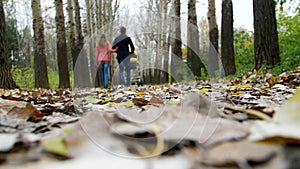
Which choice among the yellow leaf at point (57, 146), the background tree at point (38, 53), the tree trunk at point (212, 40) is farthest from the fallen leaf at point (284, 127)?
the tree trunk at point (212, 40)

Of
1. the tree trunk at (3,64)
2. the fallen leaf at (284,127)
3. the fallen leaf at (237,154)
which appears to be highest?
the tree trunk at (3,64)

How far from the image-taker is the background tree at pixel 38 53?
408 inches

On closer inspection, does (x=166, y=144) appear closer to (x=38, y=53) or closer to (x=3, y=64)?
(x=3, y=64)

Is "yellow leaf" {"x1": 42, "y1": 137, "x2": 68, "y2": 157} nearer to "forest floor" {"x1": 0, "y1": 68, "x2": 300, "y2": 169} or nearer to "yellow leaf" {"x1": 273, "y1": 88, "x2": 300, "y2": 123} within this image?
"forest floor" {"x1": 0, "y1": 68, "x2": 300, "y2": 169}

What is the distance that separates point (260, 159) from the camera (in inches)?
24.1

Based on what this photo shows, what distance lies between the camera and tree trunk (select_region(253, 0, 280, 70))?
6371 millimetres

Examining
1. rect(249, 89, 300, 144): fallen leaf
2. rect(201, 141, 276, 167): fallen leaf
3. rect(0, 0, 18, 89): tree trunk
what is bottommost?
rect(201, 141, 276, 167): fallen leaf

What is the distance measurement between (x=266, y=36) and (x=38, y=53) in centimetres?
752

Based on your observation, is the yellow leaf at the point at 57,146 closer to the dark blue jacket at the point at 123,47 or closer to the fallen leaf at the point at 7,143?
the fallen leaf at the point at 7,143

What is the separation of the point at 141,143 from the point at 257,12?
647 cm

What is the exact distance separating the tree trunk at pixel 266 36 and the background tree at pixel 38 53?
7.02 metres

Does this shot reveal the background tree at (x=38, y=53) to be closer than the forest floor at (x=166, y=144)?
No

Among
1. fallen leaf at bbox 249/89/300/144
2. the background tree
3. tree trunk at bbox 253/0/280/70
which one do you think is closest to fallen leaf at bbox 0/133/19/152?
fallen leaf at bbox 249/89/300/144

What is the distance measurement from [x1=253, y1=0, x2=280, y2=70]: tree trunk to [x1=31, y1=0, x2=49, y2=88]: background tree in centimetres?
702
